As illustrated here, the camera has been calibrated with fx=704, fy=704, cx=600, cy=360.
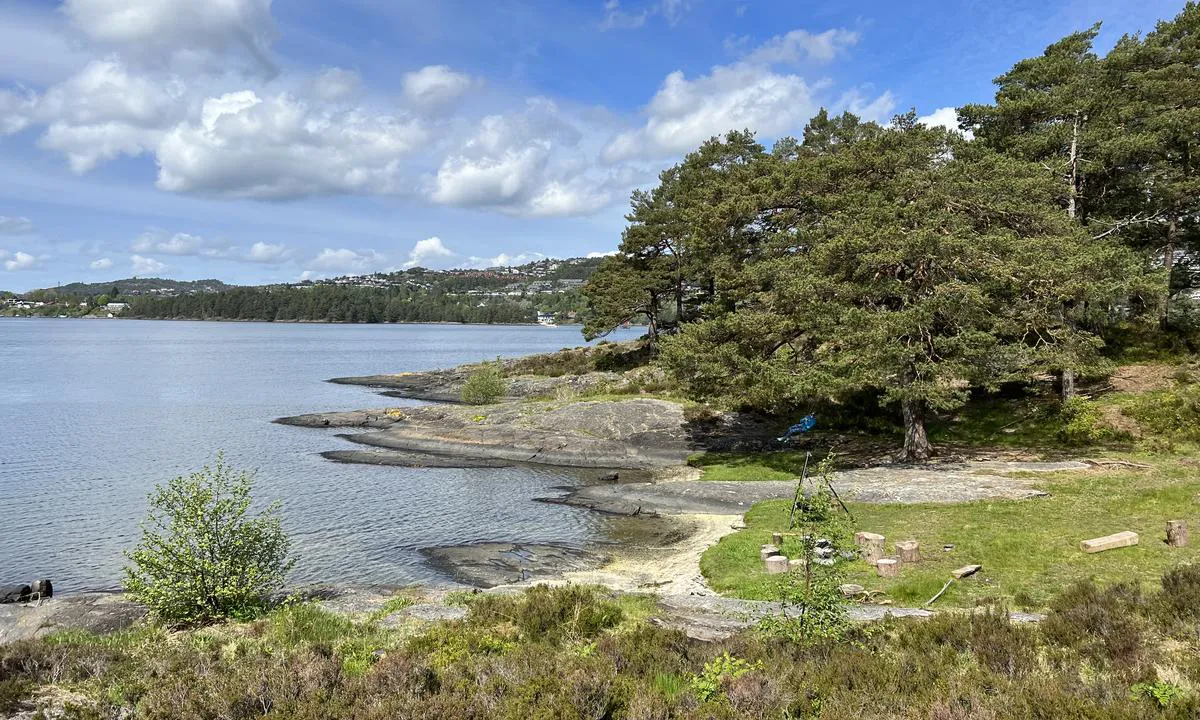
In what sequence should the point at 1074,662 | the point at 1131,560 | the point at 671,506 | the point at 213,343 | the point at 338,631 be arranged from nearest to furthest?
the point at 1074,662 < the point at 338,631 < the point at 1131,560 < the point at 671,506 < the point at 213,343

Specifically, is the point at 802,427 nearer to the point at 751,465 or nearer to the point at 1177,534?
the point at 751,465

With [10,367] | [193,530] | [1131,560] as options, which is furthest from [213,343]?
[1131,560]

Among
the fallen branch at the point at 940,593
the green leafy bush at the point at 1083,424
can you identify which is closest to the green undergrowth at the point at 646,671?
the fallen branch at the point at 940,593

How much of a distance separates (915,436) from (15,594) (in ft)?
104

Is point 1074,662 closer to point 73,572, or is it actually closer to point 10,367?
point 73,572

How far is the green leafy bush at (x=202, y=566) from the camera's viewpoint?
13.7 m

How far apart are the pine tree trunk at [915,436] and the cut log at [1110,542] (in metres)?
14.1

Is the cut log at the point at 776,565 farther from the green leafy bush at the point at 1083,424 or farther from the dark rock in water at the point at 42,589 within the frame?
the green leafy bush at the point at 1083,424

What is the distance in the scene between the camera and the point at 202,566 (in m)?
14.0

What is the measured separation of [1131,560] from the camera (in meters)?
15.1

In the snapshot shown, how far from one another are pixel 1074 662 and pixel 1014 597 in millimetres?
5410

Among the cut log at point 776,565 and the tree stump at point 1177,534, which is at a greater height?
the tree stump at point 1177,534

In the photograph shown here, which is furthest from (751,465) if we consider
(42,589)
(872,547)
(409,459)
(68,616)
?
(42,589)

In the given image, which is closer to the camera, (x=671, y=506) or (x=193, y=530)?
(x=193, y=530)
